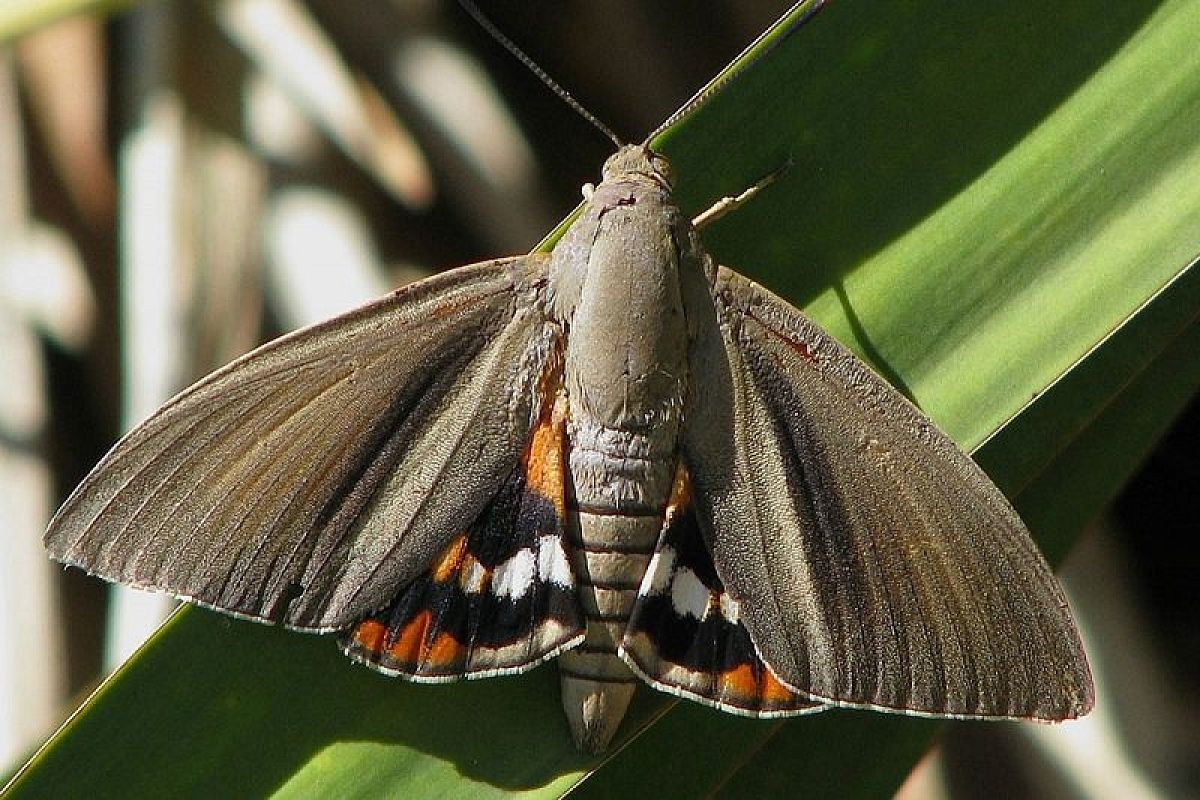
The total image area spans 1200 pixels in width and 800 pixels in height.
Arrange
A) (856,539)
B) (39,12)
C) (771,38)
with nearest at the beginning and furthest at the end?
(771,38) → (856,539) → (39,12)

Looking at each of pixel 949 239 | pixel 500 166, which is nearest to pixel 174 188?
pixel 500 166

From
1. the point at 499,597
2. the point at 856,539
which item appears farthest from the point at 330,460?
the point at 856,539

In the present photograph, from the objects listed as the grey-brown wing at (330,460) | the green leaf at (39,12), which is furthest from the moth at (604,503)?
the green leaf at (39,12)

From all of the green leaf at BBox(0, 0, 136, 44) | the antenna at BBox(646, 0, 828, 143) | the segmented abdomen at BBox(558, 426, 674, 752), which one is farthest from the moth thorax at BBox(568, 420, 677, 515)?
the green leaf at BBox(0, 0, 136, 44)

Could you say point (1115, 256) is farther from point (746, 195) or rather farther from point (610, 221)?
point (610, 221)

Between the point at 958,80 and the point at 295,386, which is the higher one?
the point at 958,80

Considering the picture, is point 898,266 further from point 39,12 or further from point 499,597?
point 39,12
